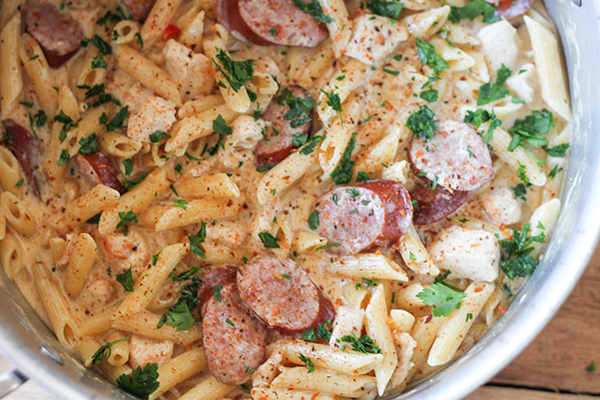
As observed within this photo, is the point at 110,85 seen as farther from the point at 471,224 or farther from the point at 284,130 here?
the point at 471,224

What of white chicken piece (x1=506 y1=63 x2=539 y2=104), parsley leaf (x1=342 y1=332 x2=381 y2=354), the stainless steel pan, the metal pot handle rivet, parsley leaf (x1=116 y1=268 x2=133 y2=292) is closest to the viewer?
the metal pot handle rivet

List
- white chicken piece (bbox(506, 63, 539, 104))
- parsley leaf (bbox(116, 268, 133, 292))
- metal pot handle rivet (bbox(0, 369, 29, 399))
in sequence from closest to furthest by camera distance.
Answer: metal pot handle rivet (bbox(0, 369, 29, 399))
parsley leaf (bbox(116, 268, 133, 292))
white chicken piece (bbox(506, 63, 539, 104))

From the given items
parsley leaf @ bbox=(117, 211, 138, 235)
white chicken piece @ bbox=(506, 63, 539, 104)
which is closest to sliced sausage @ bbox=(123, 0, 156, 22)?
parsley leaf @ bbox=(117, 211, 138, 235)

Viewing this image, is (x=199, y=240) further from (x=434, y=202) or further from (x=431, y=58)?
(x=431, y=58)

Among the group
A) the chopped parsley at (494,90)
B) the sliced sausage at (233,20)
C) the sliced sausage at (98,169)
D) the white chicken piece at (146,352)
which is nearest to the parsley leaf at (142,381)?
the white chicken piece at (146,352)

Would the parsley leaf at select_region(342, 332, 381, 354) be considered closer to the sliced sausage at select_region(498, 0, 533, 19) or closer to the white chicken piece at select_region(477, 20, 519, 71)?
the white chicken piece at select_region(477, 20, 519, 71)
